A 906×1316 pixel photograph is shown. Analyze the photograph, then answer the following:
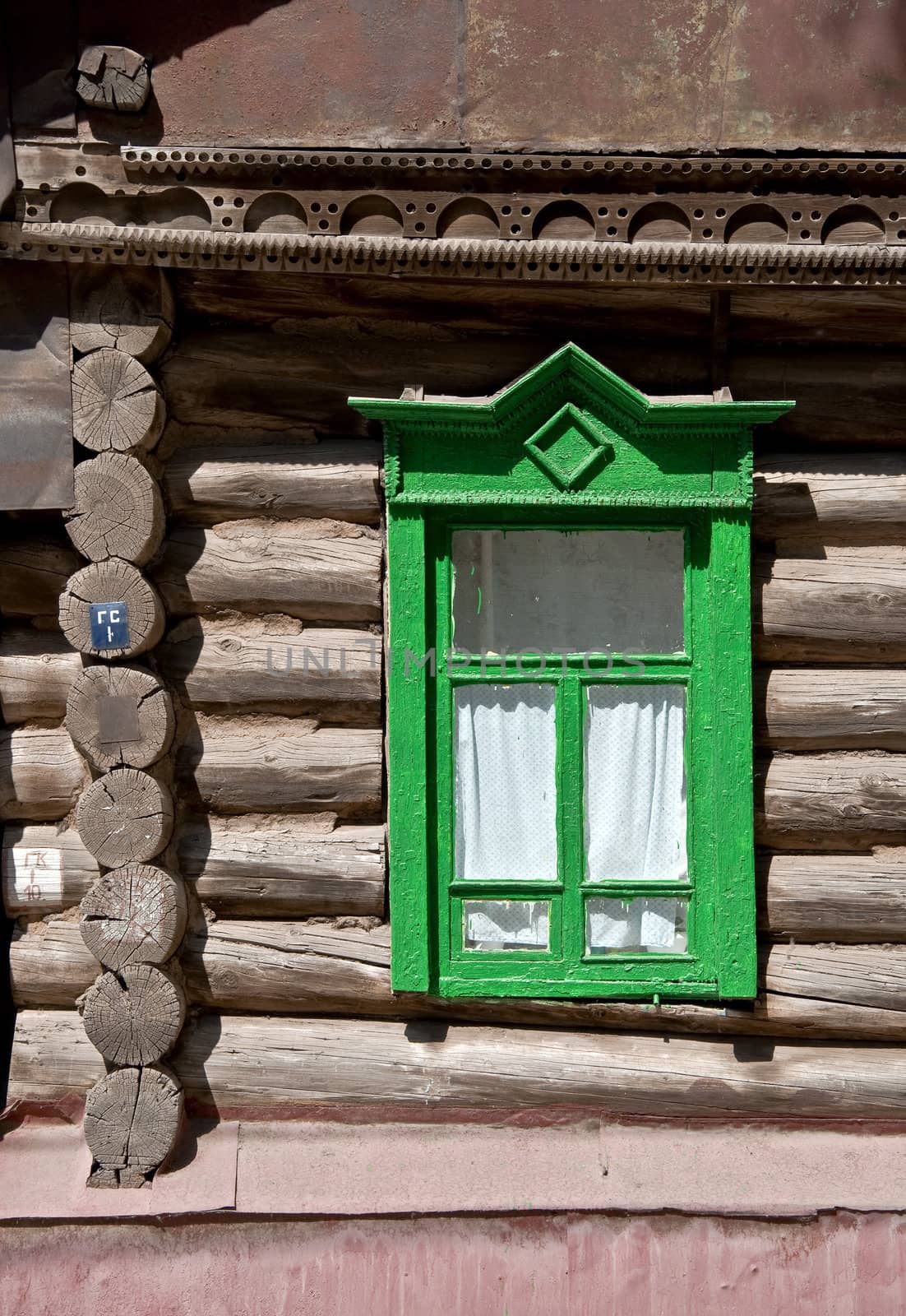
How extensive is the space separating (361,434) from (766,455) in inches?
55.5

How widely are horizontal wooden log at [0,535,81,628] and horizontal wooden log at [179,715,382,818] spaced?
72cm

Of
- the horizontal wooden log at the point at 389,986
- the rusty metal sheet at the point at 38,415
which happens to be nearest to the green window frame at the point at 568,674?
the horizontal wooden log at the point at 389,986

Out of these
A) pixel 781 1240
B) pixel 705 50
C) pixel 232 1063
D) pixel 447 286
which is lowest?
pixel 781 1240

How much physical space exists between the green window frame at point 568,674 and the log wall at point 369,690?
14cm

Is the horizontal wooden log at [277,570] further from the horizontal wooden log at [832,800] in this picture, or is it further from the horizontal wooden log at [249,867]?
the horizontal wooden log at [832,800]

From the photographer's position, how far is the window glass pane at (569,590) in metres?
3.51

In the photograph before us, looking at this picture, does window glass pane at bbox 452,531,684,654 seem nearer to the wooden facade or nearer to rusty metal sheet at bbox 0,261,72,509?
the wooden facade

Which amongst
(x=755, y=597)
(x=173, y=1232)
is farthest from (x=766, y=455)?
(x=173, y=1232)

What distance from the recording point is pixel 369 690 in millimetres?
3547

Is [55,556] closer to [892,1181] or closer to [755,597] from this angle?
[755,597]

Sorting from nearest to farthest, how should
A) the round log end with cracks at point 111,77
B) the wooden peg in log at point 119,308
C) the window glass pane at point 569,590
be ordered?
the round log end with cracks at point 111,77 < the wooden peg in log at point 119,308 < the window glass pane at point 569,590

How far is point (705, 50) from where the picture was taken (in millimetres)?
3363

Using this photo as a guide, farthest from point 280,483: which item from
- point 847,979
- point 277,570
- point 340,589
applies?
point 847,979

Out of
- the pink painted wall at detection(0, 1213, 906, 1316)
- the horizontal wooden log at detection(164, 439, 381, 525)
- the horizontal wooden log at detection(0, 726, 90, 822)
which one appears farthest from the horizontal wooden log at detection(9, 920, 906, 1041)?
the horizontal wooden log at detection(164, 439, 381, 525)
